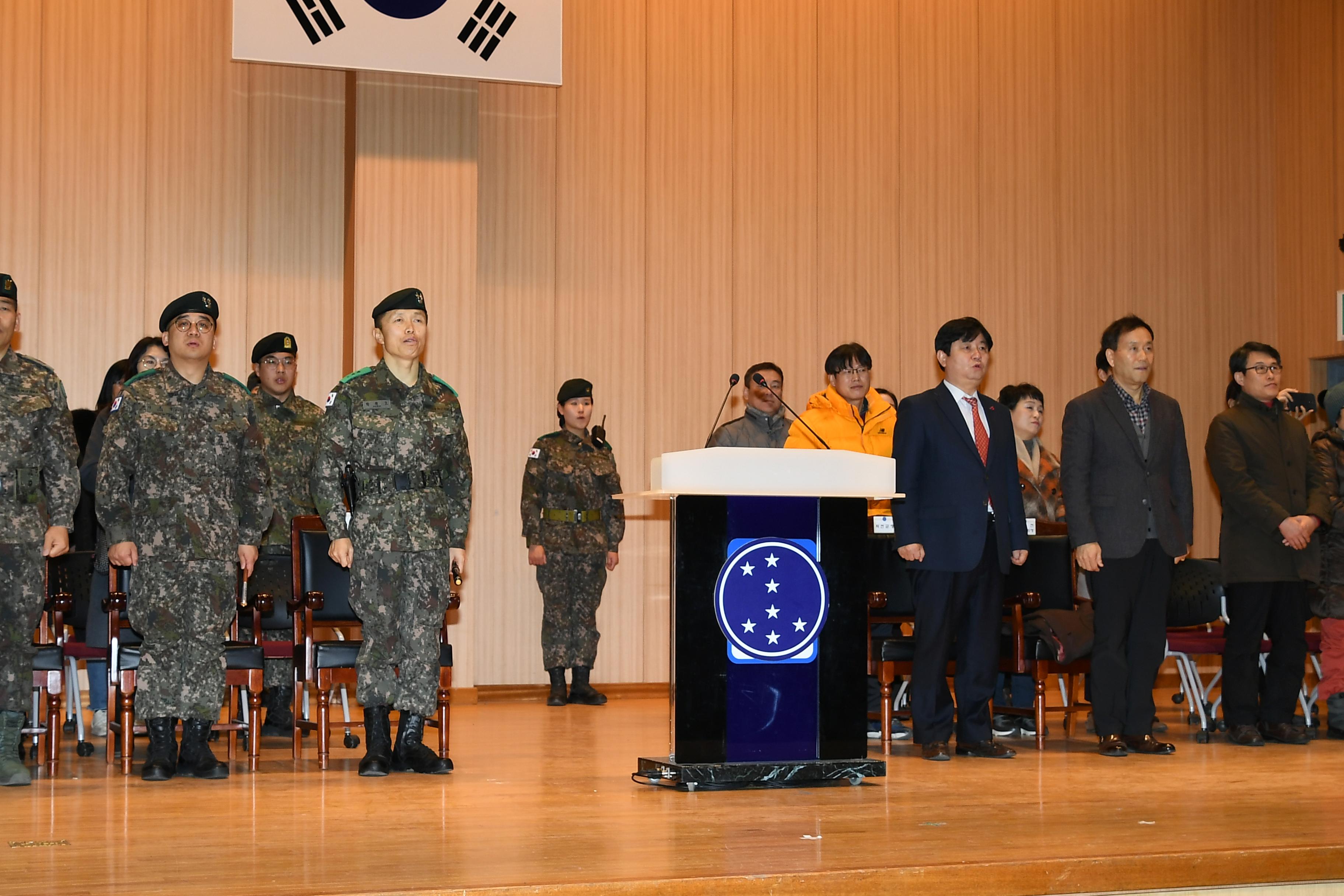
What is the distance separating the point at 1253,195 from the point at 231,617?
7.31 metres

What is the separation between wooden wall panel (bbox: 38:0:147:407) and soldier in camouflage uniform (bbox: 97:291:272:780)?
283 centimetres

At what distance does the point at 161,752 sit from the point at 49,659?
0.65m

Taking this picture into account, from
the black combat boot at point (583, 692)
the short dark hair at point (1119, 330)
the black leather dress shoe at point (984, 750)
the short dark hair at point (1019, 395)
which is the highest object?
the short dark hair at point (1119, 330)

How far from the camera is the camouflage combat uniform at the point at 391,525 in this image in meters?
4.66

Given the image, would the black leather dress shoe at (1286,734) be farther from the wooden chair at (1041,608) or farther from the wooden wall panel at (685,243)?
the wooden wall panel at (685,243)

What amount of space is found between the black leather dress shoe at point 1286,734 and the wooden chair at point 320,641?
335cm

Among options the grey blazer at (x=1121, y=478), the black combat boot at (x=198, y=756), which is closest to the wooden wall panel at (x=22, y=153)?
the black combat boot at (x=198, y=756)

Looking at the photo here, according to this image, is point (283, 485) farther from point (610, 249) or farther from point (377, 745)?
point (610, 249)

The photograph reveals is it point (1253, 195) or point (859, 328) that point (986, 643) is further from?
point (1253, 195)

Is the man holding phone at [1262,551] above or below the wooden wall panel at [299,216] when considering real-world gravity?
below

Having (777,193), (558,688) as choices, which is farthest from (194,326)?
(777,193)

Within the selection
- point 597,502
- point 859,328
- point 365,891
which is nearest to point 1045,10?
point 859,328

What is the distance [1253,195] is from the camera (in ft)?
30.2

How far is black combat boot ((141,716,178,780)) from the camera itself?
177 inches
